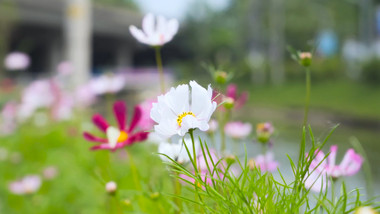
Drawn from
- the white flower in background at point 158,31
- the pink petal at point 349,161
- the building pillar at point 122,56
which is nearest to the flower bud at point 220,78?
the white flower in background at point 158,31

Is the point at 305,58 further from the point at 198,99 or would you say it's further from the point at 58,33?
the point at 58,33

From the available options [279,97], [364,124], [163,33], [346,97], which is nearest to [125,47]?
[279,97]

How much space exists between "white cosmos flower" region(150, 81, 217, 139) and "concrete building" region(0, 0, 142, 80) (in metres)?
12.8

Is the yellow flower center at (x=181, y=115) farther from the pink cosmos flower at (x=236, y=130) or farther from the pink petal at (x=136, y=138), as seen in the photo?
the pink cosmos flower at (x=236, y=130)

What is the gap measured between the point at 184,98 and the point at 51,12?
14920mm

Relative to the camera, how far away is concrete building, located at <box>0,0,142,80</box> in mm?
14422

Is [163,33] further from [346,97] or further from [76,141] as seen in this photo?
[346,97]

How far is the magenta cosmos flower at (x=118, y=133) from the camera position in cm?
71

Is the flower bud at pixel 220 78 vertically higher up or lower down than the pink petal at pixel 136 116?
higher up

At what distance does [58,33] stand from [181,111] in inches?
658

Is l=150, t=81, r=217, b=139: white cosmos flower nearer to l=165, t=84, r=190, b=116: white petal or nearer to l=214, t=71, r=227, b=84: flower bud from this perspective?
l=165, t=84, r=190, b=116: white petal

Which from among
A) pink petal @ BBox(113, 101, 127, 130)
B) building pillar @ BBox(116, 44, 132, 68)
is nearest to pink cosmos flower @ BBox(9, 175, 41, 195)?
pink petal @ BBox(113, 101, 127, 130)

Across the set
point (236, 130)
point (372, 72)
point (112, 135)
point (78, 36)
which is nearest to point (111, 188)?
point (112, 135)

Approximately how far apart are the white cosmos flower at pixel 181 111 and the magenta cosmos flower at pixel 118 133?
19cm
